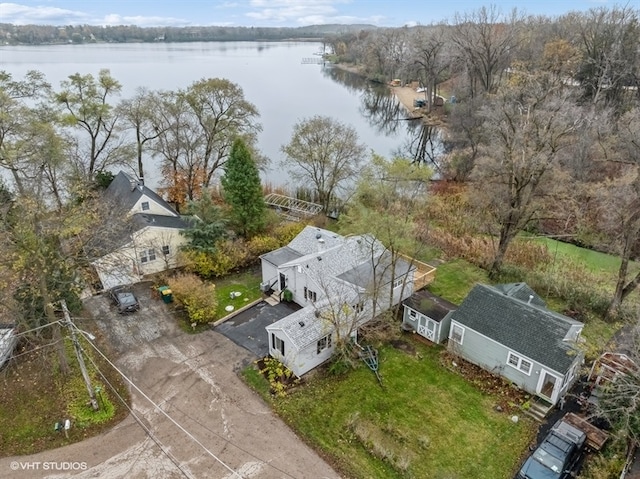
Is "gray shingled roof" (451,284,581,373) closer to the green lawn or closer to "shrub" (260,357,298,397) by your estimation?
"shrub" (260,357,298,397)

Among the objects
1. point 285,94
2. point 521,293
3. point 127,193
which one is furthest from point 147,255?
point 285,94

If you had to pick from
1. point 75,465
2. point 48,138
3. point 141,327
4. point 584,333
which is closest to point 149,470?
point 75,465

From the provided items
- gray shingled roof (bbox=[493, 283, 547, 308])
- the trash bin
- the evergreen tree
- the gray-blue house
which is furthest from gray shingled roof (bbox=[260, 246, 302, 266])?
gray shingled roof (bbox=[493, 283, 547, 308])

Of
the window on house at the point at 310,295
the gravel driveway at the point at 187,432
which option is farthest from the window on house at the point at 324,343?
the window on house at the point at 310,295

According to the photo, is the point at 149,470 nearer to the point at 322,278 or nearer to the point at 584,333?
the point at 322,278

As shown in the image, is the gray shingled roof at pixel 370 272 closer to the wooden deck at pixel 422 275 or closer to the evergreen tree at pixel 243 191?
the wooden deck at pixel 422 275

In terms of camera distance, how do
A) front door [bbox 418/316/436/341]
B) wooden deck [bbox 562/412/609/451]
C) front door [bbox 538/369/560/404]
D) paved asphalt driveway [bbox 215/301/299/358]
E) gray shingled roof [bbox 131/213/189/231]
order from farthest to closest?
gray shingled roof [bbox 131/213/189/231] < front door [bbox 418/316/436/341] < paved asphalt driveway [bbox 215/301/299/358] < front door [bbox 538/369/560/404] < wooden deck [bbox 562/412/609/451]
